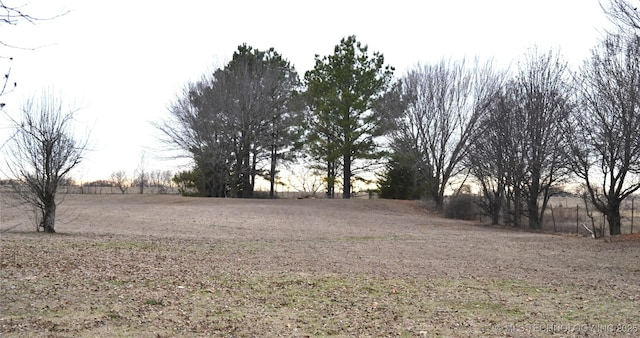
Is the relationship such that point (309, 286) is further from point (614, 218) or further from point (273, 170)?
point (273, 170)

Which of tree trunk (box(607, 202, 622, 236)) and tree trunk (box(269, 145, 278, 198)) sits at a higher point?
tree trunk (box(269, 145, 278, 198))

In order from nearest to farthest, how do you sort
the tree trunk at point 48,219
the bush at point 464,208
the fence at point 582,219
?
the tree trunk at point 48,219 < the fence at point 582,219 < the bush at point 464,208

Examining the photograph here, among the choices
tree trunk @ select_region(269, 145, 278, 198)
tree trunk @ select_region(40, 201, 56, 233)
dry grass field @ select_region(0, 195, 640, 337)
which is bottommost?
dry grass field @ select_region(0, 195, 640, 337)

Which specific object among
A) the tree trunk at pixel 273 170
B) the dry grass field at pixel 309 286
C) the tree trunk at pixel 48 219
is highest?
the tree trunk at pixel 273 170

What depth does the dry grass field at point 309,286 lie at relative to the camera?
6.06 metres

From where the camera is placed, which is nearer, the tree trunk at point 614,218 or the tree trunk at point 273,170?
the tree trunk at point 614,218

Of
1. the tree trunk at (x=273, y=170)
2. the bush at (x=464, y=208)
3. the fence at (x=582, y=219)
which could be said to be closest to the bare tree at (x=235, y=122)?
the tree trunk at (x=273, y=170)

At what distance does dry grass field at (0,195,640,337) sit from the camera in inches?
239

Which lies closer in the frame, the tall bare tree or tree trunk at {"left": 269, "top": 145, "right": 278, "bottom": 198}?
the tall bare tree

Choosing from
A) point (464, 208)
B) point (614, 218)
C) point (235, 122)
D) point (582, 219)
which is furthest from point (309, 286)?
point (235, 122)

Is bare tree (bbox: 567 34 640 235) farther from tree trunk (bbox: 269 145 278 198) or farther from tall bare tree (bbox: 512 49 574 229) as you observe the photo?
tree trunk (bbox: 269 145 278 198)

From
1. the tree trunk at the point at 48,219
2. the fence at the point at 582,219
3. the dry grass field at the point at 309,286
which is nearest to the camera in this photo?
the dry grass field at the point at 309,286

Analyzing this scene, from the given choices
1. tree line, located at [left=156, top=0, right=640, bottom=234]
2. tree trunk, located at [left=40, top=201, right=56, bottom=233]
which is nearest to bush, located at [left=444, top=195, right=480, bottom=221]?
tree line, located at [left=156, top=0, right=640, bottom=234]

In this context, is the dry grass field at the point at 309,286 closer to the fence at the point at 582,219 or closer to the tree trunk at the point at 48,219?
the tree trunk at the point at 48,219
